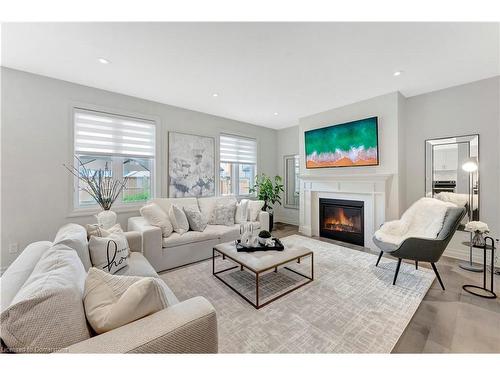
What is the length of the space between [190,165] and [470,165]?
14.8ft

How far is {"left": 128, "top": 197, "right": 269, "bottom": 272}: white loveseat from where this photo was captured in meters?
2.61

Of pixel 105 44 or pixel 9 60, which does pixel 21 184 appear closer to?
pixel 9 60

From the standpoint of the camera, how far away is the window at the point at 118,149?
308 centimetres

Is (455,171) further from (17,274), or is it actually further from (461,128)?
(17,274)

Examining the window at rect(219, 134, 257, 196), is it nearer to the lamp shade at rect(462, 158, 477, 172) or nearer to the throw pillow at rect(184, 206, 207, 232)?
the throw pillow at rect(184, 206, 207, 232)

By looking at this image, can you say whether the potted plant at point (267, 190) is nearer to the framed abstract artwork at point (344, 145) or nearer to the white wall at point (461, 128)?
the framed abstract artwork at point (344, 145)

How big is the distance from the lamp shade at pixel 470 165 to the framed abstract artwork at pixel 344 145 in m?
1.11

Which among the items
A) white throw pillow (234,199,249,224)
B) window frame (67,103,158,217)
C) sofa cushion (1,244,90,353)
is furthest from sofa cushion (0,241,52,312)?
white throw pillow (234,199,249,224)

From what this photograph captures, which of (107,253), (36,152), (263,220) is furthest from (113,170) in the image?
(263,220)

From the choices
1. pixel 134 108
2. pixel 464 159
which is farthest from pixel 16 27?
pixel 464 159

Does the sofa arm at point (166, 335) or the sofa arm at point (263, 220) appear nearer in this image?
the sofa arm at point (166, 335)

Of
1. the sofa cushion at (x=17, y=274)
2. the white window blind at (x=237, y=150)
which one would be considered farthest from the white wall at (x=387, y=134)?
the sofa cushion at (x=17, y=274)

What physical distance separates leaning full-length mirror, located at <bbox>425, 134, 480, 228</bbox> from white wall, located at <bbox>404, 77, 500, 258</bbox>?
A: 2.4 inches
